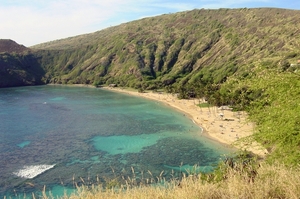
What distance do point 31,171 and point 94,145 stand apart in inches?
662

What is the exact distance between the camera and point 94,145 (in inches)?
2411

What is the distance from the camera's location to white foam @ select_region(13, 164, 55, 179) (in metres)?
44.4

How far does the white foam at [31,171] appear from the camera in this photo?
1750 inches

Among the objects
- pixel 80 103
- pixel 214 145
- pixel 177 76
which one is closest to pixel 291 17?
pixel 177 76

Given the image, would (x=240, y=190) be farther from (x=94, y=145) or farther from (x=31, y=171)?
(x=94, y=145)

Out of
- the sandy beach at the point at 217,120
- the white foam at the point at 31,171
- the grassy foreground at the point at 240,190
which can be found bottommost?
the white foam at the point at 31,171

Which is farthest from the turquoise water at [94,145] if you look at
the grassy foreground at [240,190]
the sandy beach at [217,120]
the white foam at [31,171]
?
the grassy foreground at [240,190]

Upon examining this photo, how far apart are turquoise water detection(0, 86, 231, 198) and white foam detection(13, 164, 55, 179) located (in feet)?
2.61

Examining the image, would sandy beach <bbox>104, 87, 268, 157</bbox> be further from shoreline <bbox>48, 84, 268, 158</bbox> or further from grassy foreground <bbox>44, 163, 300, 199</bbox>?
grassy foreground <bbox>44, 163, 300, 199</bbox>

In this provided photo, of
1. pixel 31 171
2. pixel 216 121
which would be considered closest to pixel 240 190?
pixel 31 171

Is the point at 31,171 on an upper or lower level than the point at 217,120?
lower

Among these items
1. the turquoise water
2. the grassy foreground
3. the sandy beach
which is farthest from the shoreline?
the grassy foreground

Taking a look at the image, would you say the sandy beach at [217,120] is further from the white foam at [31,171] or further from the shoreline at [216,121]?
the white foam at [31,171]

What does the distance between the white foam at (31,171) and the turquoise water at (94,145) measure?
795 mm
